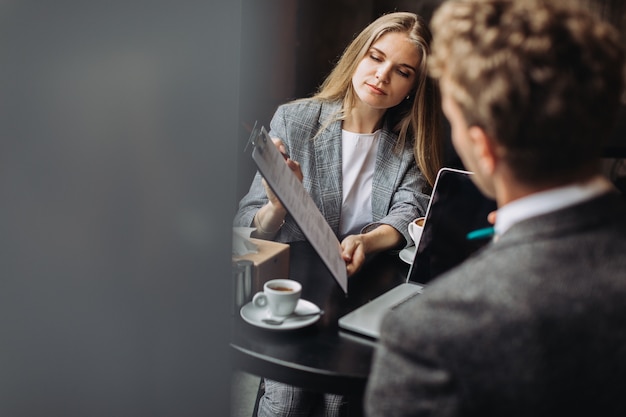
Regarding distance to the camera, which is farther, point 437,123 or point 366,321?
point 437,123

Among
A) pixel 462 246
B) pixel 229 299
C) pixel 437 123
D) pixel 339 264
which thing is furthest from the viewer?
pixel 437 123

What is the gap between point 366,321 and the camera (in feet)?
3.57

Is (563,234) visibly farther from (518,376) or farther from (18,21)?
(18,21)

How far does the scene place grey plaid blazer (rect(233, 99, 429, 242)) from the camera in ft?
5.90

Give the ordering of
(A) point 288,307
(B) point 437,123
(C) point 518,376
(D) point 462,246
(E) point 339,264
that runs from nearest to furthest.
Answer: (C) point 518,376 < (A) point 288,307 < (E) point 339,264 < (D) point 462,246 < (B) point 437,123

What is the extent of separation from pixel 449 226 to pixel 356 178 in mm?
540

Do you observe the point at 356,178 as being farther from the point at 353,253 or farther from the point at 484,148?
the point at 484,148

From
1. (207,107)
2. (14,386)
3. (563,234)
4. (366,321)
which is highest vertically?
(207,107)

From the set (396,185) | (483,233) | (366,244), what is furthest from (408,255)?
(483,233)

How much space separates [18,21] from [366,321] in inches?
28.4

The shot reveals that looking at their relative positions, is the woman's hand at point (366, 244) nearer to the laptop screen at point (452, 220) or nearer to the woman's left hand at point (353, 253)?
the woman's left hand at point (353, 253)

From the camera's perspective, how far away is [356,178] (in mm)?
1862

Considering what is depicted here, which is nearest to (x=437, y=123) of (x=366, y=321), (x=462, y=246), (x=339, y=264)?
(x=462, y=246)

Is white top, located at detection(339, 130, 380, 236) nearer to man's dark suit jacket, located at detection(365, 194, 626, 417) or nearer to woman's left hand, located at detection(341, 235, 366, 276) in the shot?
woman's left hand, located at detection(341, 235, 366, 276)
